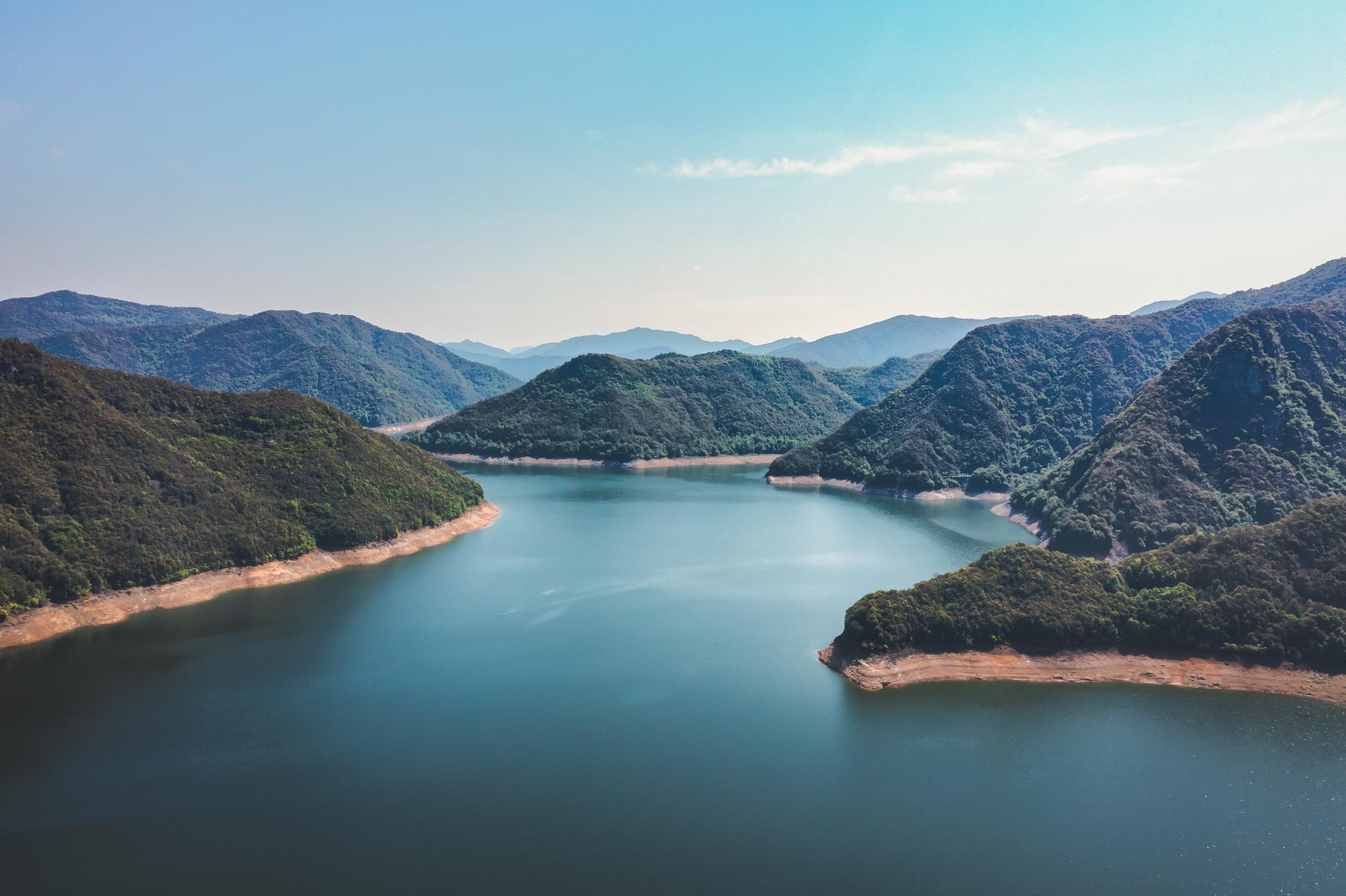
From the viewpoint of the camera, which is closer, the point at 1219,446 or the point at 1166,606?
the point at 1166,606

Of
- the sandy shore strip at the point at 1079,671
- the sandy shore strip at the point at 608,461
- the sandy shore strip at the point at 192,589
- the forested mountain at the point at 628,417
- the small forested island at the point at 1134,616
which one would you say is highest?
the forested mountain at the point at 628,417

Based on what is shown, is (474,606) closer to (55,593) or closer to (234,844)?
(55,593)

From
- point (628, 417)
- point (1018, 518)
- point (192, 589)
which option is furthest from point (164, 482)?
point (628, 417)

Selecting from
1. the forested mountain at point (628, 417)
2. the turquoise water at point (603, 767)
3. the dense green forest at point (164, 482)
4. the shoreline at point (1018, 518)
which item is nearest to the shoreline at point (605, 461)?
the forested mountain at point (628, 417)

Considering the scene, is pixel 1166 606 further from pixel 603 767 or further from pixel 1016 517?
pixel 1016 517

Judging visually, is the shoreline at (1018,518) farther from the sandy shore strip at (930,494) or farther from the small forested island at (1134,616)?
the small forested island at (1134,616)

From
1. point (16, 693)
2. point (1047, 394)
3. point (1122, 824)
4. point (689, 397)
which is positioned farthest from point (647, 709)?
point (689, 397)

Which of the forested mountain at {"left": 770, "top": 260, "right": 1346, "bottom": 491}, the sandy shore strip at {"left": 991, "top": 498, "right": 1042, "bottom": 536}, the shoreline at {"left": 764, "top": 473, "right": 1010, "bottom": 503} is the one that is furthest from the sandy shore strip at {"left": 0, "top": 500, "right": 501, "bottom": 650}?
the forested mountain at {"left": 770, "top": 260, "right": 1346, "bottom": 491}
